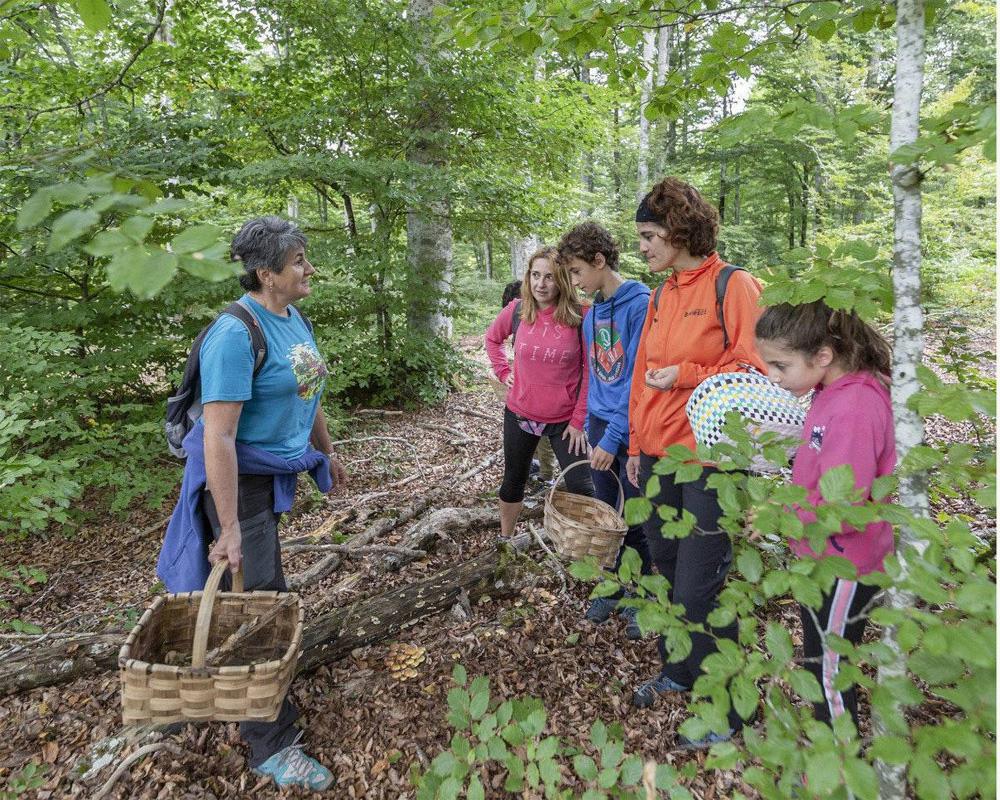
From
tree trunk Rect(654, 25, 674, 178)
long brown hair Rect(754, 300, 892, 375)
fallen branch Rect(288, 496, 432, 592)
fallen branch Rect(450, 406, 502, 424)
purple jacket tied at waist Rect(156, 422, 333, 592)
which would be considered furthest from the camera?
tree trunk Rect(654, 25, 674, 178)

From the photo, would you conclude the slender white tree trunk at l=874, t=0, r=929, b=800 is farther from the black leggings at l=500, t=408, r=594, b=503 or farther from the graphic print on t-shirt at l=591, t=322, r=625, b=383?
the black leggings at l=500, t=408, r=594, b=503

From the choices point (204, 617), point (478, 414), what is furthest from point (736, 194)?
point (204, 617)

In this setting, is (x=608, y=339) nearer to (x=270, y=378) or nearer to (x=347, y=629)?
(x=270, y=378)

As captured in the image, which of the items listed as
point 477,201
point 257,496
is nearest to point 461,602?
point 257,496

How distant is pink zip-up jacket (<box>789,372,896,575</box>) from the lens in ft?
5.13

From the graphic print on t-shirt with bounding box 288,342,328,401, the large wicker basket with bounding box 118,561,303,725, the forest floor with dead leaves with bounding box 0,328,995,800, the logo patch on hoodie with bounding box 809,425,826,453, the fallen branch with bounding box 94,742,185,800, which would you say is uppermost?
the graphic print on t-shirt with bounding box 288,342,328,401

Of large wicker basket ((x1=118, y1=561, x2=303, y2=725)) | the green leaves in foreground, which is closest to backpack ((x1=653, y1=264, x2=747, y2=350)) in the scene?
the green leaves in foreground

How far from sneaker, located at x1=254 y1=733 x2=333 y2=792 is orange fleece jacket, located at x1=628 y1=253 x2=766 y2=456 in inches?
72.7

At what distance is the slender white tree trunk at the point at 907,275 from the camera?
1.24 metres

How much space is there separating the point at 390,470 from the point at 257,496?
2971 mm

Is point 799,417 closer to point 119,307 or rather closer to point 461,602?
point 461,602

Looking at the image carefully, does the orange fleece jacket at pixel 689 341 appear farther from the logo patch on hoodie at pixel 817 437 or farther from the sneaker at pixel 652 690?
the sneaker at pixel 652 690

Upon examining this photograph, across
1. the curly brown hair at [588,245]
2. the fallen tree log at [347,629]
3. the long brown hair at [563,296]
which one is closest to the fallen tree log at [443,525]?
the fallen tree log at [347,629]

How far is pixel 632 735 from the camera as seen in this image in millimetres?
2336
